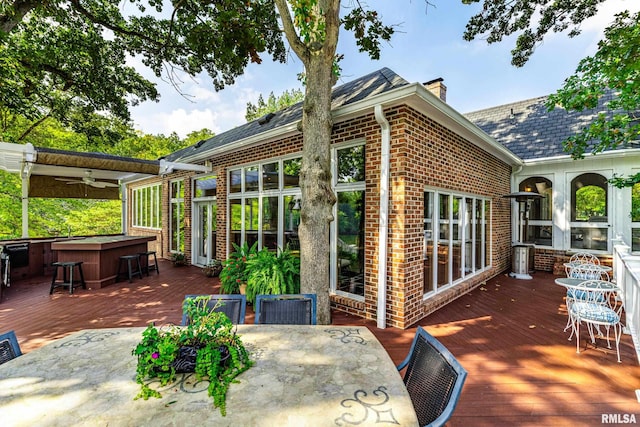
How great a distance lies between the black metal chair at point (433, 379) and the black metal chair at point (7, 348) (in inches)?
104

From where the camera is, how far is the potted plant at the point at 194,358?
147cm

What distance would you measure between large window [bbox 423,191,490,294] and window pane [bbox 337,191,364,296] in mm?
1146

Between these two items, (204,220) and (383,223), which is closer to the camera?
(383,223)

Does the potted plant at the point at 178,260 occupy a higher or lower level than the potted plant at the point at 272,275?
lower

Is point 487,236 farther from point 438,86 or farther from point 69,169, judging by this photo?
point 69,169

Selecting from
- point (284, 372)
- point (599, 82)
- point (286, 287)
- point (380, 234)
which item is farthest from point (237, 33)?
point (599, 82)

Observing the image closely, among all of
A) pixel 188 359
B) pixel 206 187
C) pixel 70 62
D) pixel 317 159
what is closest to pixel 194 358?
pixel 188 359

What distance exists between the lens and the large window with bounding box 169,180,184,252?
9.47m

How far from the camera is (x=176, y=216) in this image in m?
9.65

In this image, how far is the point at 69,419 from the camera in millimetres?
1229

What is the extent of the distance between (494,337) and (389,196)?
94.8 inches

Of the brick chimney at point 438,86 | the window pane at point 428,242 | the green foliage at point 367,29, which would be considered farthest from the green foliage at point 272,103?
the window pane at point 428,242

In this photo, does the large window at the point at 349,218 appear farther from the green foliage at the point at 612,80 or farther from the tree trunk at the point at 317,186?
the green foliage at the point at 612,80

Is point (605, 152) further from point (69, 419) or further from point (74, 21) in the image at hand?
point (74, 21)
